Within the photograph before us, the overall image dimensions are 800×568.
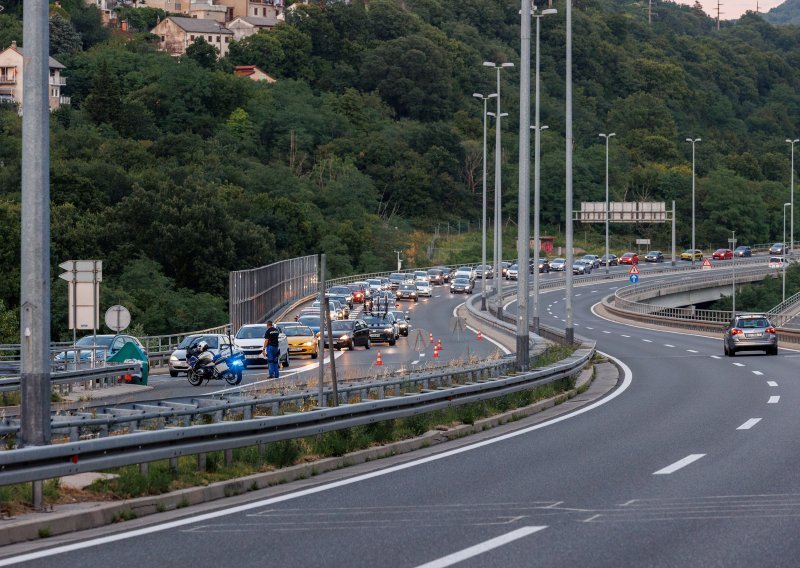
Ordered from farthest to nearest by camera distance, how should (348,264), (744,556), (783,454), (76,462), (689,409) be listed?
1. (348,264)
2. (689,409)
3. (783,454)
4. (76,462)
5. (744,556)

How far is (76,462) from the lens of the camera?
13102 mm

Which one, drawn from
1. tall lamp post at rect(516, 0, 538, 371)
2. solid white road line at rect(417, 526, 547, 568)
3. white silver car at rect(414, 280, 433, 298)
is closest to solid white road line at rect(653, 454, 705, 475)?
solid white road line at rect(417, 526, 547, 568)

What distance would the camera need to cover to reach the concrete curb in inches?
488

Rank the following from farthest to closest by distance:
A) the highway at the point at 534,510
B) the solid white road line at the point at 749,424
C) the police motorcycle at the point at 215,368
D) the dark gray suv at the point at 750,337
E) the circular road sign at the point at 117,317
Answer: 1. the dark gray suv at the point at 750,337
2. the circular road sign at the point at 117,317
3. the police motorcycle at the point at 215,368
4. the solid white road line at the point at 749,424
5. the highway at the point at 534,510

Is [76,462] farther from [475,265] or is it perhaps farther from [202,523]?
[475,265]

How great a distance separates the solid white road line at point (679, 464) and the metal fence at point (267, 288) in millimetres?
42158

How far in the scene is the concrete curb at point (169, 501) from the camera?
40.7 ft

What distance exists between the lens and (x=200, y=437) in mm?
15227

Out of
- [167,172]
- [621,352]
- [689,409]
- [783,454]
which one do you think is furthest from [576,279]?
[783,454]

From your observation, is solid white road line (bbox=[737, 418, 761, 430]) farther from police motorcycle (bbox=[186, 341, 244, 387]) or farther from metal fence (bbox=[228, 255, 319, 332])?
metal fence (bbox=[228, 255, 319, 332])

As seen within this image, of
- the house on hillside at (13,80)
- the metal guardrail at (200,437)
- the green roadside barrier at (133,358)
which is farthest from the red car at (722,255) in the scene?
the metal guardrail at (200,437)

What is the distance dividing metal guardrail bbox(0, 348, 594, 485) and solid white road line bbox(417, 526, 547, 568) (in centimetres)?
363

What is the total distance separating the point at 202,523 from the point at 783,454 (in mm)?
8558

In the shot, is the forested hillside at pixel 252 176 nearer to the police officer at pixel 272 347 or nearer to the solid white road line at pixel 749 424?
the police officer at pixel 272 347
